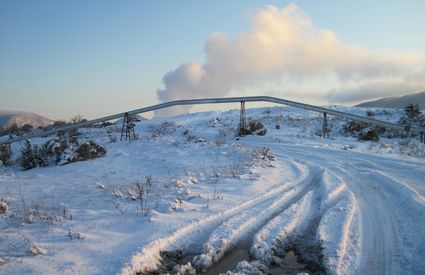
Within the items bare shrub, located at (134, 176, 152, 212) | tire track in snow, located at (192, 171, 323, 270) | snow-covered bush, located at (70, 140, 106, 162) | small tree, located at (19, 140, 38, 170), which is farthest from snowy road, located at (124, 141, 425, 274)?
small tree, located at (19, 140, 38, 170)

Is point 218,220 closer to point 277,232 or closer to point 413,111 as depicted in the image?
point 277,232

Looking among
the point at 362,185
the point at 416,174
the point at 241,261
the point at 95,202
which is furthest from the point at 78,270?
the point at 416,174

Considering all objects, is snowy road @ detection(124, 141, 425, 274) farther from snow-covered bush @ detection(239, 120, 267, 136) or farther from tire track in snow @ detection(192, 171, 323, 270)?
snow-covered bush @ detection(239, 120, 267, 136)

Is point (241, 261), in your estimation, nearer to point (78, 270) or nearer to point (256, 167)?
point (78, 270)

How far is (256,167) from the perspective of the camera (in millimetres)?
11219

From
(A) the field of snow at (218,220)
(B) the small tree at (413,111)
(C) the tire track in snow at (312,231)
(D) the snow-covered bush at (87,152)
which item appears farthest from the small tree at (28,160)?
(B) the small tree at (413,111)

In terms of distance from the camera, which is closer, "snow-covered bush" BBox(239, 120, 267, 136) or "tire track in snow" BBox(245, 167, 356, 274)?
"tire track in snow" BBox(245, 167, 356, 274)

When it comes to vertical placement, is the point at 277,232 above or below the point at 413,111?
below

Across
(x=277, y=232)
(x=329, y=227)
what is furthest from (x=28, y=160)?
(x=329, y=227)

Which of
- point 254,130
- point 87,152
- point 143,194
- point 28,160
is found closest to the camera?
point 143,194

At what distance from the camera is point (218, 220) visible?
20.6 ft

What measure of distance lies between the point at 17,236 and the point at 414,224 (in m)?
5.88

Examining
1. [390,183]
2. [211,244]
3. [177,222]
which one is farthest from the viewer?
[390,183]

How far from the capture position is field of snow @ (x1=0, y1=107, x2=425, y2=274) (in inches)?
183
